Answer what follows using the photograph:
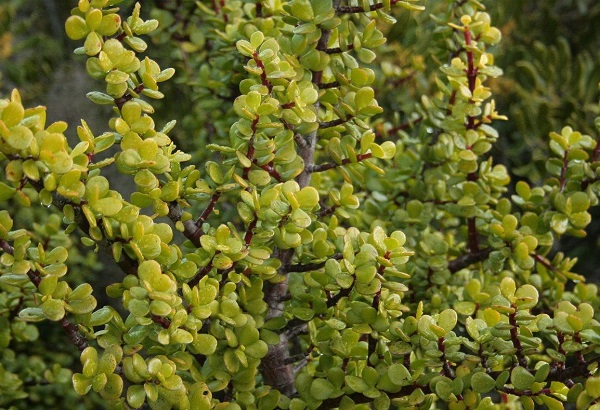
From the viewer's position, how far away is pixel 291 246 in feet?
2.34

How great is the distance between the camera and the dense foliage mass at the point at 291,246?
66cm

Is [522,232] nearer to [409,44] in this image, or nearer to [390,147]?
[390,147]

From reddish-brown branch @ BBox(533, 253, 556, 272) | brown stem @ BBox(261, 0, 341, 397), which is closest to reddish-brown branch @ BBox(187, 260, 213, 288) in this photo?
brown stem @ BBox(261, 0, 341, 397)

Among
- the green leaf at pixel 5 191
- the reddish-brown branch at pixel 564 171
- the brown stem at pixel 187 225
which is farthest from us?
the reddish-brown branch at pixel 564 171

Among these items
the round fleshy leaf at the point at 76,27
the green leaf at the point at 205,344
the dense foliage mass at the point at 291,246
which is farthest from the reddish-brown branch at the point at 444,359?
the round fleshy leaf at the point at 76,27

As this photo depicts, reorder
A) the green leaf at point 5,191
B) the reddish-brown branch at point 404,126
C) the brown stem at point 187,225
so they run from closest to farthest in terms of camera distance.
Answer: the green leaf at point 5,191 < the brown stem at point 187,225 < the reddish-brown branch at point 404,126

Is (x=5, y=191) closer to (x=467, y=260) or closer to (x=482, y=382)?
(x=482, y=382)

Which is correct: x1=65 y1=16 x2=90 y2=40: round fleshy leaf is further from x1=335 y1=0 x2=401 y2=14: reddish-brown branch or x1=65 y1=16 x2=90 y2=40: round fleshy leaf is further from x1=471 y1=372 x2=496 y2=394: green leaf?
x1=471 y1=372 x2=496 y2=394: green leaf

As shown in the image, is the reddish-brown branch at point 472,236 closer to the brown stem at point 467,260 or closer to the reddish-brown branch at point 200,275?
the brown stem at point 467,260

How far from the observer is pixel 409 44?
129 centimetres

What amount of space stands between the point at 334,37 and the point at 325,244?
26 centimetres

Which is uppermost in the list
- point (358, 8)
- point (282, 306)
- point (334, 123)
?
point (358, 8)

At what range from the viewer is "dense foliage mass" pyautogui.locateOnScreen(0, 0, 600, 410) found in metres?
0.66

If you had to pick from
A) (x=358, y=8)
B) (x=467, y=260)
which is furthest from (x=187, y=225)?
(x=467, y=260)
